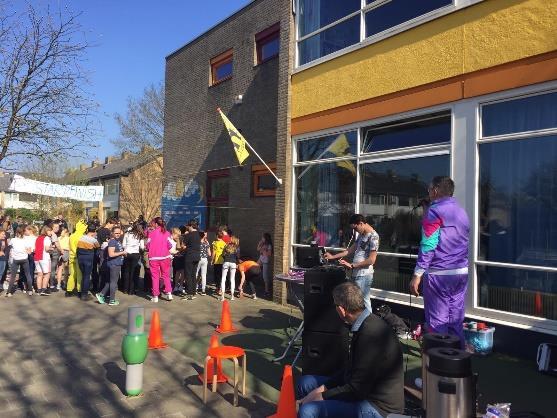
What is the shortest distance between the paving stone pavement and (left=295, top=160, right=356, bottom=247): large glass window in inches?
83.5

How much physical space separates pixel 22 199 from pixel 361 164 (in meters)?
67.8

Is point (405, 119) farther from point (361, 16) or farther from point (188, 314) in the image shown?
point (188, 314)

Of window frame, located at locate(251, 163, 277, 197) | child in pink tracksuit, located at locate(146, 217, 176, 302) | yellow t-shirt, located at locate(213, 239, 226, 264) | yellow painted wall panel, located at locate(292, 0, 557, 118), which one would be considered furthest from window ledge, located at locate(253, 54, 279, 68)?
child in pink tracksuit, located at locate(146, 217, 176, 302)

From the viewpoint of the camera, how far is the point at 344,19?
923cm

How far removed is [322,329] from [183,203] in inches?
483

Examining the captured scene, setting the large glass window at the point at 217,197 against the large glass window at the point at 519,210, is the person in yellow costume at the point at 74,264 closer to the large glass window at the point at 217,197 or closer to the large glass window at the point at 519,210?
the large glass window at the point at 217,197

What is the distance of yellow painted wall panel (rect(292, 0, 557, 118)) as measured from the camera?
6.30 m

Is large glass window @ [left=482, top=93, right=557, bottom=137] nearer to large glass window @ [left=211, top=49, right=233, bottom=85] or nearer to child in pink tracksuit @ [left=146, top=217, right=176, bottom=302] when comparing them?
child in pink tracksuit @ [left=146, top=217, right=176, bottom=302]

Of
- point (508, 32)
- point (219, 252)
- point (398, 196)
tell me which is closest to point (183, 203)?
point (219, 252)

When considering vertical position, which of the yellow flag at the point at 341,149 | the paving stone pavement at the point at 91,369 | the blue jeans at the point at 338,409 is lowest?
the paving stone pavement at the point at 91,369

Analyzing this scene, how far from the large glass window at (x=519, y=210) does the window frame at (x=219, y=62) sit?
901cm

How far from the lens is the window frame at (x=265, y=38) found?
1229 cm

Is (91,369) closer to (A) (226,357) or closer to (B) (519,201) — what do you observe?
(A) (226,357)

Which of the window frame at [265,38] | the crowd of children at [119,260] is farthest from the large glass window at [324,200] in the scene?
the window frame at [265,38]
